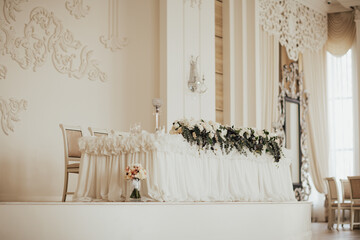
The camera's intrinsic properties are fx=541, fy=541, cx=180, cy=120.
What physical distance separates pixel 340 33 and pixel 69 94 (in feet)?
23.8

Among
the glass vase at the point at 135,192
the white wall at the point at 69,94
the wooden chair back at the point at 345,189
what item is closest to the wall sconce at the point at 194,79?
the white wall at the point at 69,94

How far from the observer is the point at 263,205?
602 cm

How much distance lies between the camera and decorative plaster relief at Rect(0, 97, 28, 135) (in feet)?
24.4

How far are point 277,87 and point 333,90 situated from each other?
205 centimetres

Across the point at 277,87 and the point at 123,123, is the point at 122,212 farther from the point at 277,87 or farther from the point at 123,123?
the point at 277,87

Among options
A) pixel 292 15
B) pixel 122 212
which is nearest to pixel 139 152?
pixel 122 212

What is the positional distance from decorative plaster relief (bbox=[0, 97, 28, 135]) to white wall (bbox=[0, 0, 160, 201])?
68 mm

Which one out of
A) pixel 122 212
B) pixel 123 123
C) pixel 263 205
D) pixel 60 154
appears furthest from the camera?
pixel 123 123

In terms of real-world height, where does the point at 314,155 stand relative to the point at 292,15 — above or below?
below

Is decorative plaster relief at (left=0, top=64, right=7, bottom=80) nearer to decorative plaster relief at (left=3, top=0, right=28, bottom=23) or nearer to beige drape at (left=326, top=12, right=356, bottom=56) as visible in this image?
decorative plaster relief at (left=3, top=0, right=28, bottom=23)

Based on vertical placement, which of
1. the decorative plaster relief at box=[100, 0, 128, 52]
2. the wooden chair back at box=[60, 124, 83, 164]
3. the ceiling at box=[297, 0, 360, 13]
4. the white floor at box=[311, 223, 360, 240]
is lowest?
the white floor at box=[311, 223, 360, 240]

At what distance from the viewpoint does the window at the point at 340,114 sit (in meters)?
12.4

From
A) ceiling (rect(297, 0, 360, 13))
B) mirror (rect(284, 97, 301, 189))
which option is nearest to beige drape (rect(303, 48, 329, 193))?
mirror (rect(284, 97, 301, 189))

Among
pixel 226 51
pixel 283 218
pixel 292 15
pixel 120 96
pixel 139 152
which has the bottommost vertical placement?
pixel 283 218
